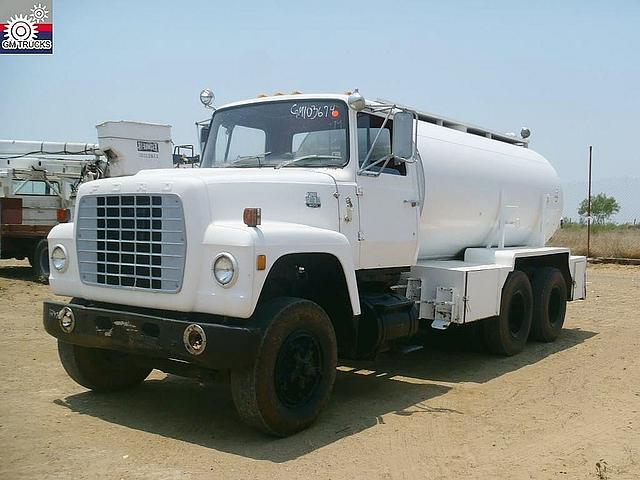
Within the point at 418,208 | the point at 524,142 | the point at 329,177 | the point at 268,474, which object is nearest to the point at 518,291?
the point at 418,208

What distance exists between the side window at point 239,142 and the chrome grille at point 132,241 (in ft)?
5.07

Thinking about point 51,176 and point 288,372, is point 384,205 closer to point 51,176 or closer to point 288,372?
point 288,372

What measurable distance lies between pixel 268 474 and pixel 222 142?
3542 mm

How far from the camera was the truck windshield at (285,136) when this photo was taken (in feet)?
21.2

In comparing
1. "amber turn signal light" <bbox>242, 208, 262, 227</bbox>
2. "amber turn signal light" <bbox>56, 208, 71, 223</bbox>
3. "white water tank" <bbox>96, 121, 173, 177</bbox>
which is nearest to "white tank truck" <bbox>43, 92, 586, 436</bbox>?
"amber turn signal light" <bbox>242, 208, 262, 227</bbox>

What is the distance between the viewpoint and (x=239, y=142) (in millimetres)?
6855

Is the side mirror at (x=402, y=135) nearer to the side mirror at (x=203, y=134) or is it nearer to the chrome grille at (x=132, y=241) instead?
the side mirror at (x=203, y=134)

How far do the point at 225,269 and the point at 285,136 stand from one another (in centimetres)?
202

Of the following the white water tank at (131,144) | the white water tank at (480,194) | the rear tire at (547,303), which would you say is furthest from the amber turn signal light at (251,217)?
the white water tank at (131,144)

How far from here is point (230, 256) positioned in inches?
196

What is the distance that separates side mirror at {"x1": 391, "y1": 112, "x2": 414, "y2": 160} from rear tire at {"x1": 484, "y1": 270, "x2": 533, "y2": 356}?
2871 mm

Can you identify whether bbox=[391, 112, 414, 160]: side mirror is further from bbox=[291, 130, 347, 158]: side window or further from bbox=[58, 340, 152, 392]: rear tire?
bbox=[58, 340, 152, 392]: rear tire

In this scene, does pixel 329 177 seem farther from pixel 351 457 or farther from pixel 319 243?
pixel 351 457

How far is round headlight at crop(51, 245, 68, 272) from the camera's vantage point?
19.7ft
